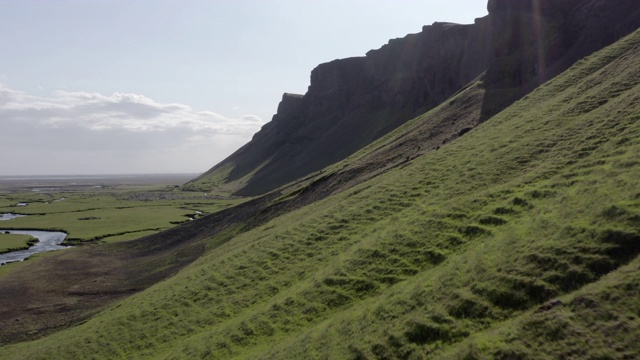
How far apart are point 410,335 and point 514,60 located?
256 feet

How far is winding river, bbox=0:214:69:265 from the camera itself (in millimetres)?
80250

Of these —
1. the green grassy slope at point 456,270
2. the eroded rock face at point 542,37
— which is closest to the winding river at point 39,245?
the green grassy slope at point 456,270

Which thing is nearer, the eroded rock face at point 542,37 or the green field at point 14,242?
the eroded rock face at point 542,37

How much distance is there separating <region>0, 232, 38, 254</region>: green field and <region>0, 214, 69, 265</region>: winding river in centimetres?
136

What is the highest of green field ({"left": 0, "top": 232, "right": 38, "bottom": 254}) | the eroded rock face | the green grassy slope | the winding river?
the eroded rock face

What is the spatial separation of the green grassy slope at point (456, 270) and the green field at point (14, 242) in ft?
193

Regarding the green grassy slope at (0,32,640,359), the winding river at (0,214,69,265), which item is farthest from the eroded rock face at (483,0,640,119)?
the winding river at (0,214,69,265)

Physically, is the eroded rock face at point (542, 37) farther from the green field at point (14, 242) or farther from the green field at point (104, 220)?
the green field at point (14, 242)

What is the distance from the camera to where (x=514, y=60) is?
81.8m

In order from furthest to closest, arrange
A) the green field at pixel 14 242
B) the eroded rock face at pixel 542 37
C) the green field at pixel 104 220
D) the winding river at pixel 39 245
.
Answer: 1. the green field at pixel 104 220
2. the green field at pixel 14 242
3. the winding river at pixel 39 245
4. the eroded rock face at pixel 542 37

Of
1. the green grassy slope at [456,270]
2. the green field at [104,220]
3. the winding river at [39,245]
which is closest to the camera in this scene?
the green grassy slope at [456,270]

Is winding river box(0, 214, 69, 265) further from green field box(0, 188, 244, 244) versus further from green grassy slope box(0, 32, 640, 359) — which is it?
green grassy slope box(0, 32, 640, 359)

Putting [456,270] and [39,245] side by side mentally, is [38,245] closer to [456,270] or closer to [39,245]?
[39,245]

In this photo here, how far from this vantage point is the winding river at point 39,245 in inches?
3159
